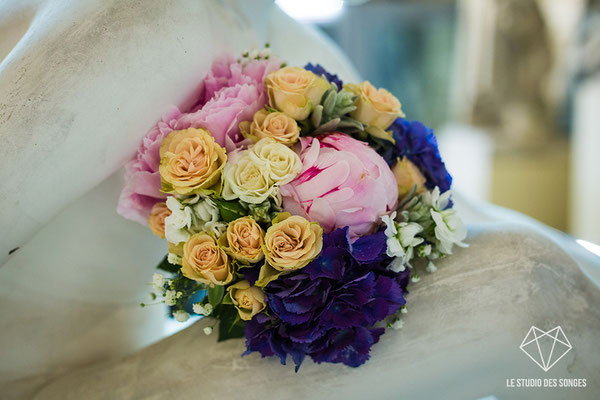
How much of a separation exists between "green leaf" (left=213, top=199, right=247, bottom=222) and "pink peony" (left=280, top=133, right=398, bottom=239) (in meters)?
0.06

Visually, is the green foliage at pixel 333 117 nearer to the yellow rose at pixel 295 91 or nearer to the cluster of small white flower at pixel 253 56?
the yellow rose at pixel 295 91

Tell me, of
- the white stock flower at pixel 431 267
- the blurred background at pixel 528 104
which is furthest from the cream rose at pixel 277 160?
the blurred background at pixel 528 104

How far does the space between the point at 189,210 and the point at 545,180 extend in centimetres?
412

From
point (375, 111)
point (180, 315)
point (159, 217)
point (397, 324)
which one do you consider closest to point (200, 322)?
point (180, 315)

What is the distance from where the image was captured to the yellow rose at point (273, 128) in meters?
0.73

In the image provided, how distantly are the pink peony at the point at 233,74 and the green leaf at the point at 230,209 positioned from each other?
181 millimetres

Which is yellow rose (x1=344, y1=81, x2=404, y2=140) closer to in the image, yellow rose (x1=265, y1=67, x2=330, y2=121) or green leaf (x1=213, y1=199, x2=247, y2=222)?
yellow rose (x1=265, y1=67, x2=330, y2=121)

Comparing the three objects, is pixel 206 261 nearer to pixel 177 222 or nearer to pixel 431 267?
pixel 177 222

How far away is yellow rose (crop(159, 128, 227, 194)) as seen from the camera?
682 mm

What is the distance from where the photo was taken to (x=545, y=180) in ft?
14.0

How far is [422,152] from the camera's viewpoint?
2.80 ft

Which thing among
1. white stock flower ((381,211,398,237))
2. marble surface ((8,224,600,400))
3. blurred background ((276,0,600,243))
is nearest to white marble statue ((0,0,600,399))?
marble surface ((8,224,600,400))

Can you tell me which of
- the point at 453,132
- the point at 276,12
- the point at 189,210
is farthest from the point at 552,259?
the point at 453,132

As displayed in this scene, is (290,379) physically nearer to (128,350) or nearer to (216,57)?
(128,350)
